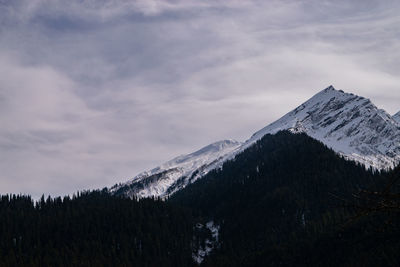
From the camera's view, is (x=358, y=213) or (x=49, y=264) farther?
(x=49, y=264)

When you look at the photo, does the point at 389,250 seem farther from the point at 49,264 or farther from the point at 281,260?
the point at 49,264

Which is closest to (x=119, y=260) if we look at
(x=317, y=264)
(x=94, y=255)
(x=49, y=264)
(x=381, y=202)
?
(x=94, y=255)

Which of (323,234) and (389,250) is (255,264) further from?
(389,250)

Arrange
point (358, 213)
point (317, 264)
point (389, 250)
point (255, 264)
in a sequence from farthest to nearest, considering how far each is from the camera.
A: point (255, 264) < point (317, 264) < point (389, 250) < point (358, 213)

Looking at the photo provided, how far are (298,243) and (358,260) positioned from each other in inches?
1428

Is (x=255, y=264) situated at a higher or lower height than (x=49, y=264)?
lower

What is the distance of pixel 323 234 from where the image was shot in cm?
18925

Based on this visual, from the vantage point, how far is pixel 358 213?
7.61m

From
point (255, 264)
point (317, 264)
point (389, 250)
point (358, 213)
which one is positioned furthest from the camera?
point (255, 264)

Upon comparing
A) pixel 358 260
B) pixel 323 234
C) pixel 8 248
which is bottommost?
pixel 358 260

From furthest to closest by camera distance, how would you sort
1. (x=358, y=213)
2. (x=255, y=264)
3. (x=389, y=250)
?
(x=255, y=264) < (x=389, y=250) < (x=358, y=213)

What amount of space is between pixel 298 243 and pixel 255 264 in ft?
71.2

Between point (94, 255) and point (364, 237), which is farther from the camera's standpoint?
point (94, 255)

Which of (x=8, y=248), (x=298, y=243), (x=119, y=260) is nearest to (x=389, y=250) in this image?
(x=298, y=243)
